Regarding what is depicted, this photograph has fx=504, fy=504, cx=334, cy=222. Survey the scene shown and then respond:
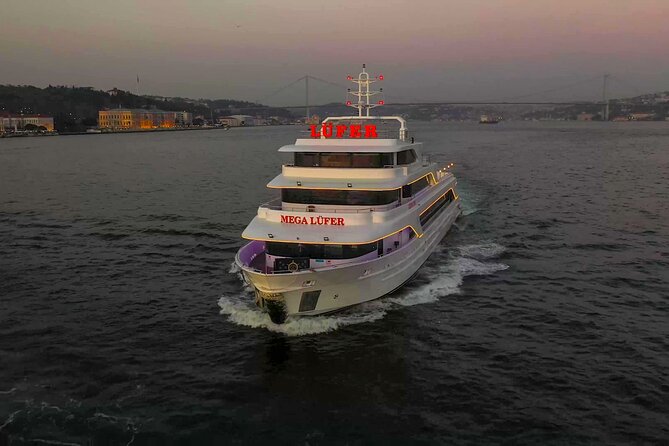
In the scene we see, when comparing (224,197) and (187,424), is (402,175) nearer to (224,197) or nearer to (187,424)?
(187,424)

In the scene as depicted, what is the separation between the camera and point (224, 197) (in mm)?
50719

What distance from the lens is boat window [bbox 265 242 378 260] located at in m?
20.9

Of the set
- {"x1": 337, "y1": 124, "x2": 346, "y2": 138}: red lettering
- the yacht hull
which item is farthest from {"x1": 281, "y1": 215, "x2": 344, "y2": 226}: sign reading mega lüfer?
{"x1": 337, "y1": 124, "x2": 346, "y2": 138}: red lettering

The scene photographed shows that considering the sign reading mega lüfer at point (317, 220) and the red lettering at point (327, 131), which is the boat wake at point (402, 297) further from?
the red lettering at point (327, 131)

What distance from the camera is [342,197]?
75.6 feet

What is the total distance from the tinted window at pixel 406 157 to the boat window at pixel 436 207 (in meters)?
3.03

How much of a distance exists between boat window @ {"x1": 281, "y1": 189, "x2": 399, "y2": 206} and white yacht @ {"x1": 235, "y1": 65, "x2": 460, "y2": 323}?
5cm

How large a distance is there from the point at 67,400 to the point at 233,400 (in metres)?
4.93

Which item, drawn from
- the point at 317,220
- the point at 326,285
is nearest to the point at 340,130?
the point at 317,220

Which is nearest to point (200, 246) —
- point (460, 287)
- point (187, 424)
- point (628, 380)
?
point (460, 287)

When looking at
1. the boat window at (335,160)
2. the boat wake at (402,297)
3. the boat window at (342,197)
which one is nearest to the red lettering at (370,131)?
the boat window at (335,160)

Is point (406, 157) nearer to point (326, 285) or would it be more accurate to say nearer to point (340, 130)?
point (340, 130)

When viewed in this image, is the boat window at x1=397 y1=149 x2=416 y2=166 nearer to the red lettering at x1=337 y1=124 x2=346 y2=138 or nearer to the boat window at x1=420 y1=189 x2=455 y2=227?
the boat window at x1=420 y1=189 x2=455 y2=227

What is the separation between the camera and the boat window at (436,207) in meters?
28.3
